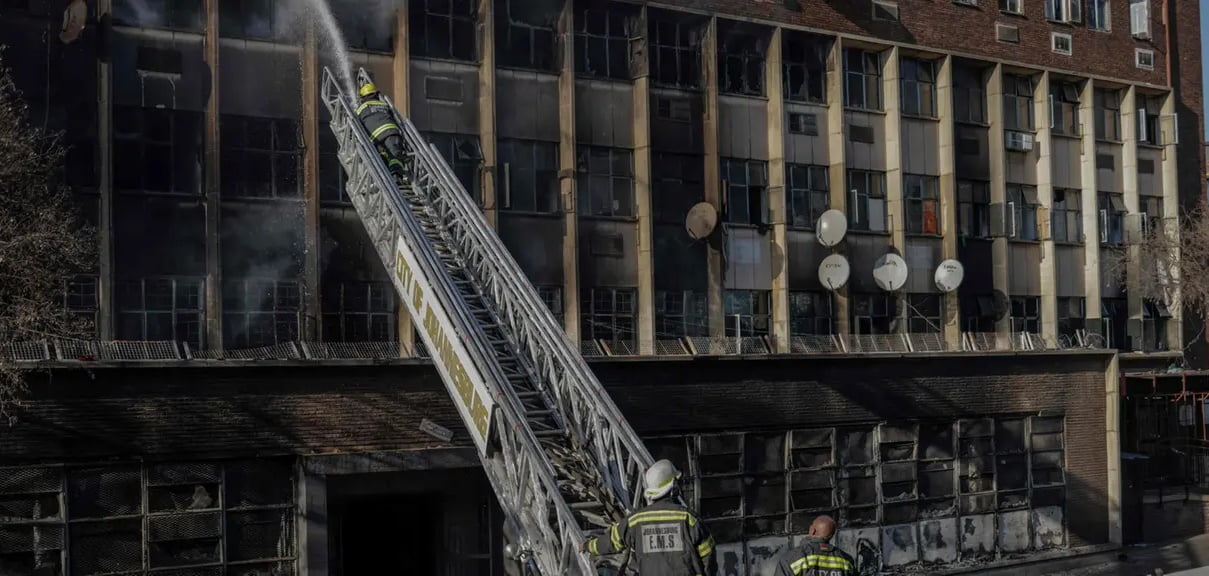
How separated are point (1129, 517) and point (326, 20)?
20118mm

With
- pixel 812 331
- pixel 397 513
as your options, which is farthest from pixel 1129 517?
pixel 397 513

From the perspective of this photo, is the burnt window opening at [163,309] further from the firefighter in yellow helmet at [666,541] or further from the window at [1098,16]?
the window at [1098,16]

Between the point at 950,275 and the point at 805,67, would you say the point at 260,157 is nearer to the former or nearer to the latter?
the point at 805,67

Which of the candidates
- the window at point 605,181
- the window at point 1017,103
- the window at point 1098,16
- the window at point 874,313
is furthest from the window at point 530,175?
the window at point 1098,16

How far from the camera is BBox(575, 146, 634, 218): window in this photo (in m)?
24.5

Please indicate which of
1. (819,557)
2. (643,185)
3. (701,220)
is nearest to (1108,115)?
(701,220)

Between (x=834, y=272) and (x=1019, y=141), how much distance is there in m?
6.69

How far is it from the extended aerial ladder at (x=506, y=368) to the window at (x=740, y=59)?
899 centimetres

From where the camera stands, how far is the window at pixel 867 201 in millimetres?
28188

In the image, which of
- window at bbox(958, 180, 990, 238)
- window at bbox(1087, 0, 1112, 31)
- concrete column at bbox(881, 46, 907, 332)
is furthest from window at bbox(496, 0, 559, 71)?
window at bbox(1087, 0, 1112, 31)

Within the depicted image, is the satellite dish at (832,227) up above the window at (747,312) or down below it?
above

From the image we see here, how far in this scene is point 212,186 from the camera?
20562mm

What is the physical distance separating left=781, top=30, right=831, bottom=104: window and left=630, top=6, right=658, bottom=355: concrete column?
3461mm

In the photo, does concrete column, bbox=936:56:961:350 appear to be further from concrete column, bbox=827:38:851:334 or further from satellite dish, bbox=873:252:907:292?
concrete column, bbox=827:38:851:334
